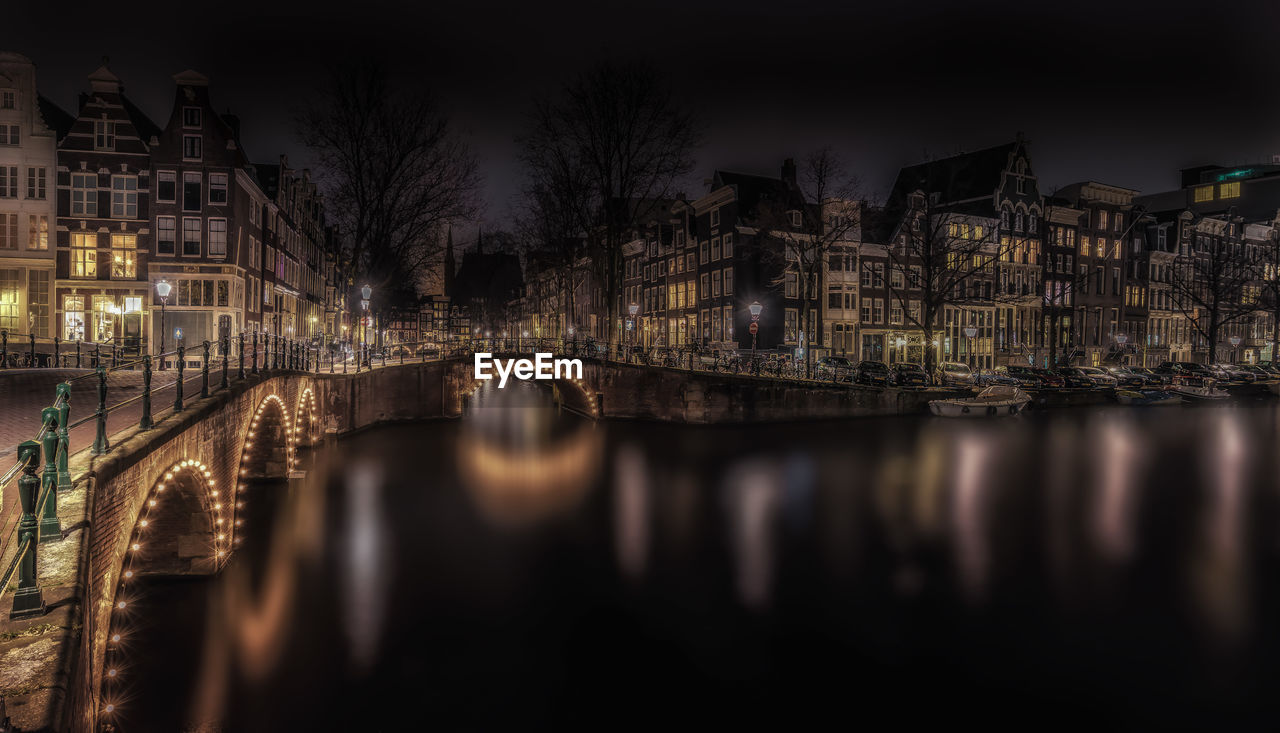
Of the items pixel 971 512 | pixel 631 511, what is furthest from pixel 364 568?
pixel 971 512

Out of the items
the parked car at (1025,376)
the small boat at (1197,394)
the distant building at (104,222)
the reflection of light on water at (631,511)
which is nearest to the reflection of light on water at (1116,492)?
the parked car at (1025,376)

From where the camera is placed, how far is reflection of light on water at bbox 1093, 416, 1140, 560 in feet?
60.7

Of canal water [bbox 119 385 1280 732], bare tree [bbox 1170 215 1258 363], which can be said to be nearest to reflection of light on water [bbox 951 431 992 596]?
canal water [bbox 119 385 1280 732]

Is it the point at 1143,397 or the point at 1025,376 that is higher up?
the point at 1025,376

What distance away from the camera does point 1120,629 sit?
1341 centimetres

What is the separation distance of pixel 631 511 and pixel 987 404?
2406cm

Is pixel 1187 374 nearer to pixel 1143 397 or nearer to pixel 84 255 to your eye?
pixel 1143 397

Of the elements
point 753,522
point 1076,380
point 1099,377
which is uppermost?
point 1099,377

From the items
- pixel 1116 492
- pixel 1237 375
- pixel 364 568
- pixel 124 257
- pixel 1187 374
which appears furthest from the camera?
pixel 1237 375

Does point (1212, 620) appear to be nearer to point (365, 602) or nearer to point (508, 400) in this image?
point (365, 602)

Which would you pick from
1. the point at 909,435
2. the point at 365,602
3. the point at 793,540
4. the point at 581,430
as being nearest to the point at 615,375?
the point at 581,430

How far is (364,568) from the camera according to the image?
1642cm

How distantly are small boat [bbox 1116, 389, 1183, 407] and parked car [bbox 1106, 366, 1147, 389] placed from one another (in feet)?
3.61

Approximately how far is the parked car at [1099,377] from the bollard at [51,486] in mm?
52260
